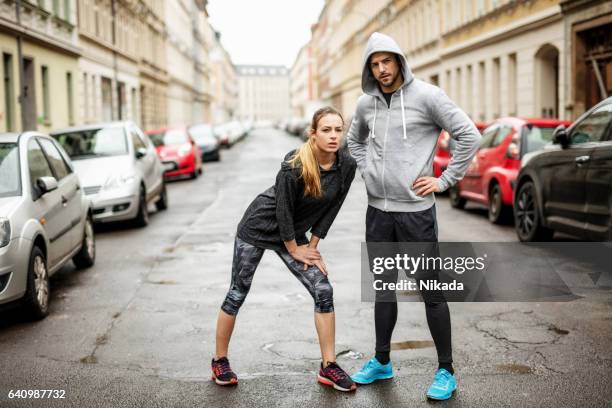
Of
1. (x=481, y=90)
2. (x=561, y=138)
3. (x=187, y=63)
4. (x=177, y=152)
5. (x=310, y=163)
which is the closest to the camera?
(x=310, y=163)

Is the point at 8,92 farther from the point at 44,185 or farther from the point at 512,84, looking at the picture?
the point at 44,185

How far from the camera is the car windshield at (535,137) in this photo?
13000mm

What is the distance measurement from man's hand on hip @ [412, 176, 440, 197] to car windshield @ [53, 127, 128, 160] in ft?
34.3

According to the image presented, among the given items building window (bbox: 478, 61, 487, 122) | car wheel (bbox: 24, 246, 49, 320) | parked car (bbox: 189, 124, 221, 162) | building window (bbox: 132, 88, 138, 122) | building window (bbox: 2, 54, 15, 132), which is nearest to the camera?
car wheel (bbox: 24, 246, 49, 320)

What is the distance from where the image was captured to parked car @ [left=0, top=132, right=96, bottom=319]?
688 cm

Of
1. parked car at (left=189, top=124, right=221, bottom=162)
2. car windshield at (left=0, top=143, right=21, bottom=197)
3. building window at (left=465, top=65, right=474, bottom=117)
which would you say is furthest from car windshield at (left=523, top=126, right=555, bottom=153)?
parked car at (left=189, top=124, right=221, bottom=162)

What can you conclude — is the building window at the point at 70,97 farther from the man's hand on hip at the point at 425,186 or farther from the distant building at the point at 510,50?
the man's hand on hip at the point at 425,186

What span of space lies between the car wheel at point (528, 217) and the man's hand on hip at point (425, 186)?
5.83m

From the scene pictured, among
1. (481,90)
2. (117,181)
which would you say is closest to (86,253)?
(117,181)

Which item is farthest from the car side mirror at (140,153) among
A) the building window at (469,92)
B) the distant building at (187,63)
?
the distant building at (187,63)

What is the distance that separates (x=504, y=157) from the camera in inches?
518

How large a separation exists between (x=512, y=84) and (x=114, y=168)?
19987mm

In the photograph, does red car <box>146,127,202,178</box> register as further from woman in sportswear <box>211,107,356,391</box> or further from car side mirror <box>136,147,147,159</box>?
woman in sportswear <box>211,107,356,391</box>

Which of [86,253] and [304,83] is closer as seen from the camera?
[86,253]
